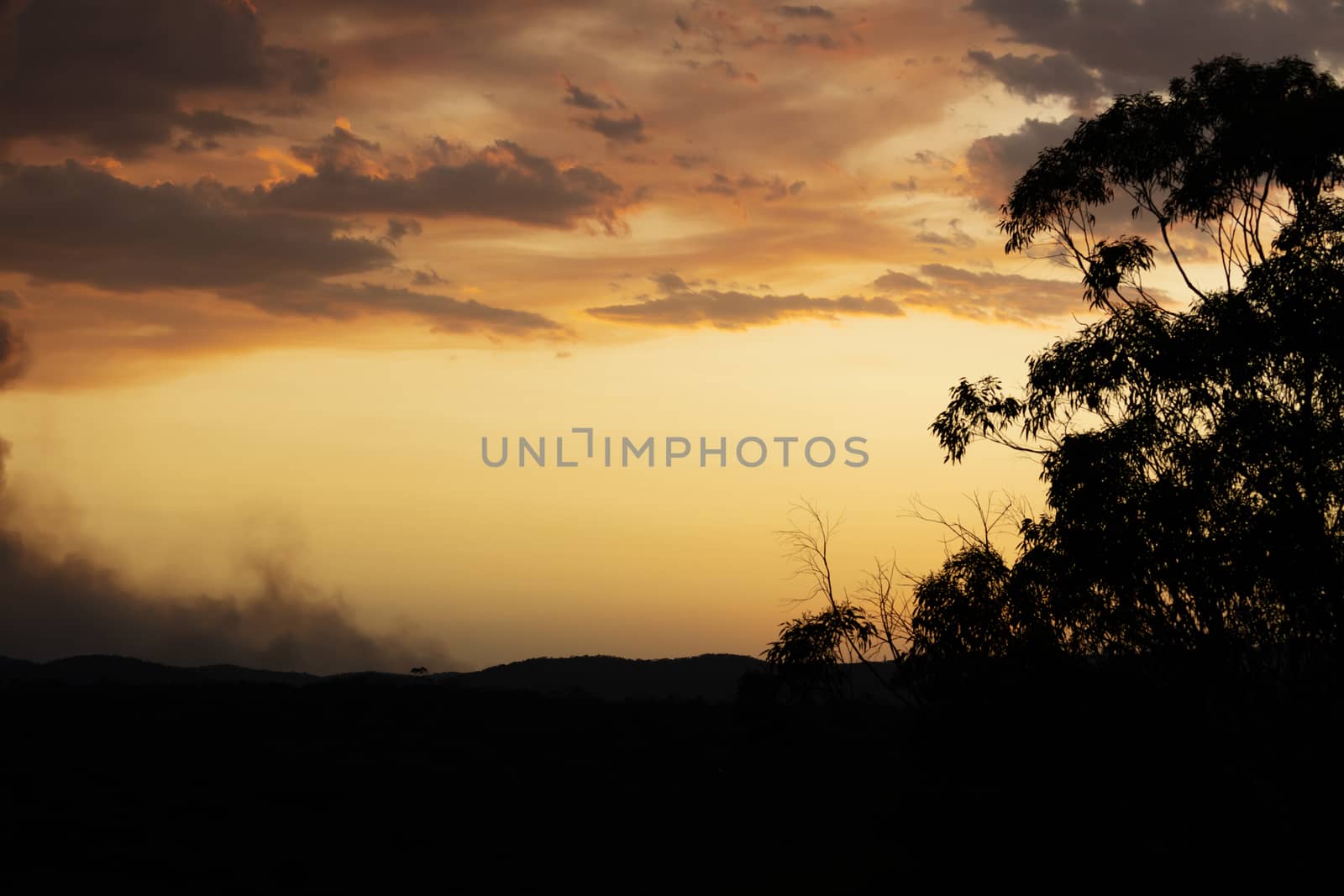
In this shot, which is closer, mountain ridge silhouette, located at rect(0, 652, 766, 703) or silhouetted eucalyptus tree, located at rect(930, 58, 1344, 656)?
silhouetted eucalyptus tree, located at rect(930, 58, 1344, 656)

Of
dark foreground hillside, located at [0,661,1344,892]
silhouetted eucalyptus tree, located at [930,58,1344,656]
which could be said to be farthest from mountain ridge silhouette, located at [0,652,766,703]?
silhouetted eucalyptus tree, located at [930,58,1344,656]

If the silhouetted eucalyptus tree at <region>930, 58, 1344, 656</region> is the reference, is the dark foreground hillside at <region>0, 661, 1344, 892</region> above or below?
below

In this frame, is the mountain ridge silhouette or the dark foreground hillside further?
the mountain ridge silhouette

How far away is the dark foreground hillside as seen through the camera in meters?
19.6

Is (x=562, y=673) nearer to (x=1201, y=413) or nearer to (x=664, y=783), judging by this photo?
(x=664, y=783)

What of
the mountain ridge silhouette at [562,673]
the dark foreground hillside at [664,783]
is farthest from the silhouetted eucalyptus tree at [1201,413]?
the mountain ridge silhouette at [562,673]

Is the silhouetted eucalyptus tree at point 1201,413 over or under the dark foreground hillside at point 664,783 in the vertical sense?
over

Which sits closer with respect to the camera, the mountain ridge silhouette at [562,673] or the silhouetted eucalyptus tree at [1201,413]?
the silhouetted eucalyptus tree at [1201,413]

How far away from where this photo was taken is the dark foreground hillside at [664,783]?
19609 mm

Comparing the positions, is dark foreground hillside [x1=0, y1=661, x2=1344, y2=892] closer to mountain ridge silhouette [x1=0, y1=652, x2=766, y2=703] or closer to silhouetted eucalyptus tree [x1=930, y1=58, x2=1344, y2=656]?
silhouetted eucalyptus tree [x1=930, y1=58, x2=1344, y2=656]

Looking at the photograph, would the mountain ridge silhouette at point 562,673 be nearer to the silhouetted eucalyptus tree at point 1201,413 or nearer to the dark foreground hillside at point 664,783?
the dark foreground hillside at point 664,783

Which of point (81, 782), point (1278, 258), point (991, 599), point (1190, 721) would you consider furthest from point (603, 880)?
point (1278, 258)

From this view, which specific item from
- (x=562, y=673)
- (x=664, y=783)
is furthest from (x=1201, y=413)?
(x=562, y=673)

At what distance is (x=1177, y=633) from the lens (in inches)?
863
